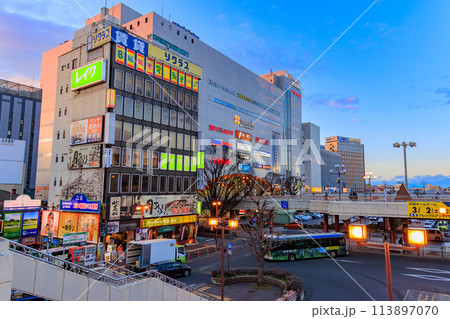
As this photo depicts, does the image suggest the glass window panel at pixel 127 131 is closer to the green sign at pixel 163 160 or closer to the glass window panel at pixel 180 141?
the green sign at pixel 163 160

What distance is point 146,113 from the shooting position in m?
38.6

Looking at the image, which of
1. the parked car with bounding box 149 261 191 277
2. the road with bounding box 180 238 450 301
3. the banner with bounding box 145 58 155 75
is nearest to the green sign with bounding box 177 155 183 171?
the banner with bounding box 145 58 155 75

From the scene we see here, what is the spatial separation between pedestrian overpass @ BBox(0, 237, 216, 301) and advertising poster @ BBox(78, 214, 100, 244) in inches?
799

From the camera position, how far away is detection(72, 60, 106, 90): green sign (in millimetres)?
34625

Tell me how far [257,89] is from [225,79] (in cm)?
1989

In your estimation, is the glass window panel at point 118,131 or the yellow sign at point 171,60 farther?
the yellow sign at point 171,60

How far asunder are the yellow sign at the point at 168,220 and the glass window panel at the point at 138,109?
1329cm

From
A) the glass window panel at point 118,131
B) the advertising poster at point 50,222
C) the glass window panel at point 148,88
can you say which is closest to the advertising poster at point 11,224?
the advertising poster at point 50,222

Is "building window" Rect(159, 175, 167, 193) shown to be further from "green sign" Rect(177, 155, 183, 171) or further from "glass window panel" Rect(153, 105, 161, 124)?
"glass window panel" Rect(153, 105, 161, 124)

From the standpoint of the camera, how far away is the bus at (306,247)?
30625mm

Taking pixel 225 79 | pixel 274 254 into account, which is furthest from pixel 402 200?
pixel 225 79

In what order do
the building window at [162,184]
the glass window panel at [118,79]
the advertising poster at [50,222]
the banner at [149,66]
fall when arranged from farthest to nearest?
the building window at [162,184] → the banner at [149,66] → the advertising poster at [50,222] → the glass window panel at [118,79]

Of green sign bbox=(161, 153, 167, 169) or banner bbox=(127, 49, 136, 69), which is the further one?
green sign bbox=(161, 153, 167, 169)

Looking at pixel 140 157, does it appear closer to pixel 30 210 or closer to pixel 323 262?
pixel 30 210
